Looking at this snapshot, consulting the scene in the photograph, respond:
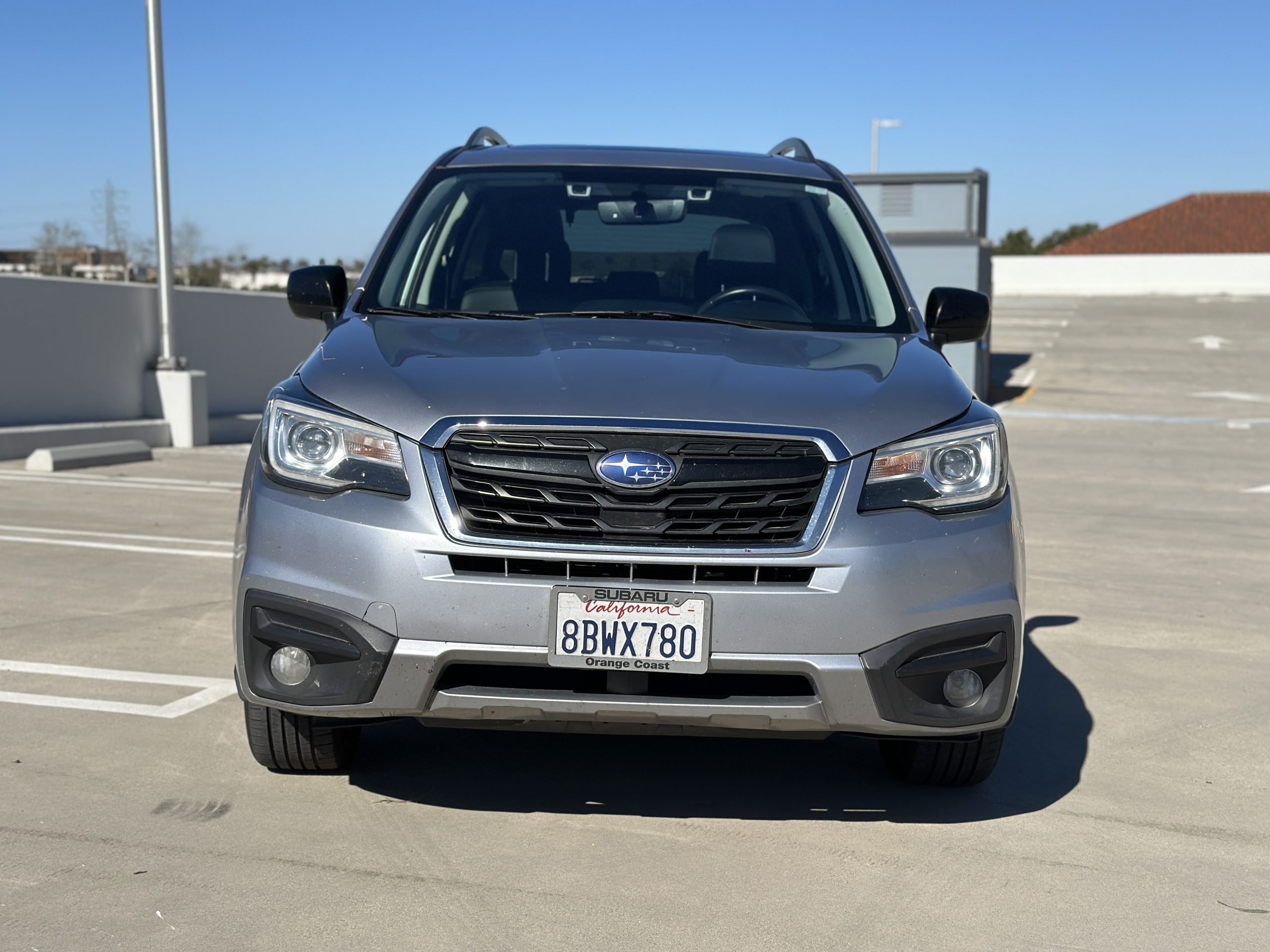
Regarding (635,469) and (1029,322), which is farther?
(1029,322)

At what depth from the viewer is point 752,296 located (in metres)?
4.54

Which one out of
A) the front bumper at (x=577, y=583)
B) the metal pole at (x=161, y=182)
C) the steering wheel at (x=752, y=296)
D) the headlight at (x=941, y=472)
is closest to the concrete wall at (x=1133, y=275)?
the metal pole at (x=161, y=182)

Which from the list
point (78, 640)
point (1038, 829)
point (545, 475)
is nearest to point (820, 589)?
point (545, 475)

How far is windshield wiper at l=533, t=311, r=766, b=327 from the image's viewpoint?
14.0 feet

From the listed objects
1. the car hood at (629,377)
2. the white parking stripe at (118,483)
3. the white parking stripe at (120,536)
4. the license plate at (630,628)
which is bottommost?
the white parking stripe at (118,483)

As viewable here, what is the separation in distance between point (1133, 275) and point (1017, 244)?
128 feet

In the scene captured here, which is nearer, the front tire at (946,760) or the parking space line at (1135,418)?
the front tire at (946,760)

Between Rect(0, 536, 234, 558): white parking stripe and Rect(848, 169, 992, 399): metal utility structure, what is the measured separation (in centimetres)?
1490

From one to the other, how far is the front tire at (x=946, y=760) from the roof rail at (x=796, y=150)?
8.08 feet

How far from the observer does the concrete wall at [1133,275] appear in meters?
59.8

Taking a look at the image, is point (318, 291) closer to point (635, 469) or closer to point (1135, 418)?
point (635, 469)

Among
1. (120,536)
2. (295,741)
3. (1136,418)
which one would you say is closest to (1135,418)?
(1136,418)

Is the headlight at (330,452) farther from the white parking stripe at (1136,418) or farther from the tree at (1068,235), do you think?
the tree at (1068,235)

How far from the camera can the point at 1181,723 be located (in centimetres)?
486
